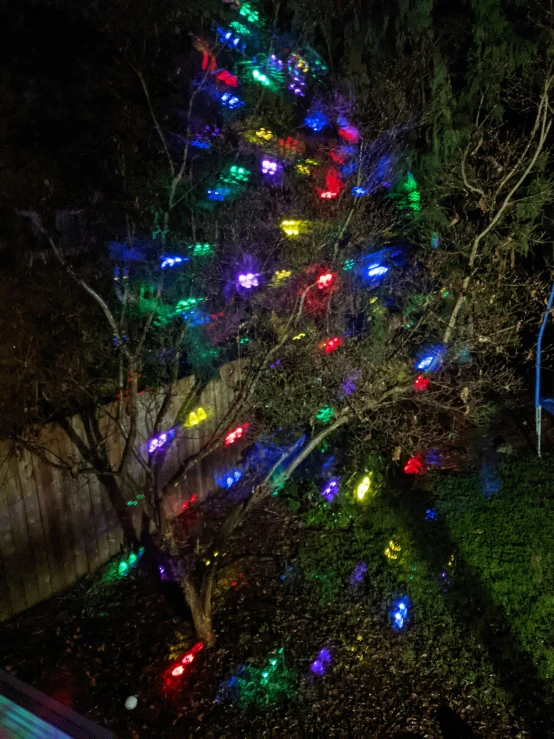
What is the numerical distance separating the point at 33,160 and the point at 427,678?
4.95 meters

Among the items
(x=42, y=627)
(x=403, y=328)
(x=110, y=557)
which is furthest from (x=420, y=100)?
(x=42, y=627)

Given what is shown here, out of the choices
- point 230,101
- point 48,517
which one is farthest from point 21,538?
point 230,101

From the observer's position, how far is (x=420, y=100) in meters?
6.05

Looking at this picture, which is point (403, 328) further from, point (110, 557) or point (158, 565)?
point (110, 557)

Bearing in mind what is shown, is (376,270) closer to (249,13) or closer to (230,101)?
(230,101)

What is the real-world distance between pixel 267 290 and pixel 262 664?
323cm

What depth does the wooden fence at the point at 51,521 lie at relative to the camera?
13.9ft

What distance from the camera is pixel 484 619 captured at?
4398 millimetres

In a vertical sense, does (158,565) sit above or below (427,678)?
above

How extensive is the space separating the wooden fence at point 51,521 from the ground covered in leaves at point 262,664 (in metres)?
0.19

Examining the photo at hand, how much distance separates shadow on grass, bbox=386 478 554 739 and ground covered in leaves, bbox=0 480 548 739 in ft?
0.15

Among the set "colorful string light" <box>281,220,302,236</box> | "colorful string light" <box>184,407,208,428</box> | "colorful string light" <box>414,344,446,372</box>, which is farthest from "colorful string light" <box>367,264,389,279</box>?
"colorful string light" <box>184,407,208,428</box>

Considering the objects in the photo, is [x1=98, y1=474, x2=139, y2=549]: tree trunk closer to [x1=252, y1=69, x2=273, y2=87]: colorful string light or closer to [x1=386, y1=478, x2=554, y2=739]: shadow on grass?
[x1=386, y1=478, x2=554, y2=739]: shadow on grass

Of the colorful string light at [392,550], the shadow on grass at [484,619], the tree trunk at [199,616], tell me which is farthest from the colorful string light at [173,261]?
the shadow on grass at [484,619]
